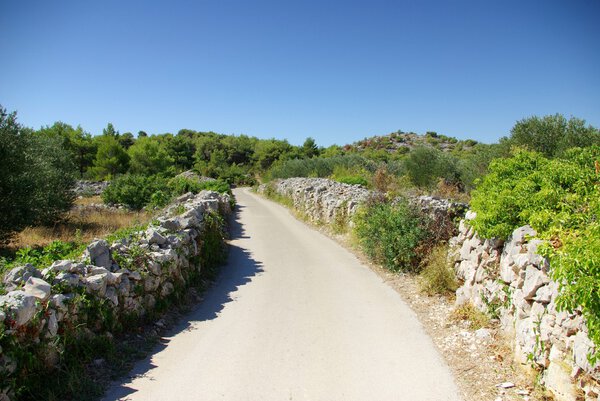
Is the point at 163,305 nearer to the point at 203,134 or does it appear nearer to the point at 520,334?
the point at 520,334

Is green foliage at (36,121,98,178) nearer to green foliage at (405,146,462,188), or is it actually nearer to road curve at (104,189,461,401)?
green foliage at (405,146,462,188)

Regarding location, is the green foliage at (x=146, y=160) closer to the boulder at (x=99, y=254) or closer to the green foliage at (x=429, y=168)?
the green foliage at (x=429, y=168)

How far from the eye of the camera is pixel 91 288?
528cm

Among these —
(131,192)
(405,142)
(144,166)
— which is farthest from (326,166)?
(405,142)

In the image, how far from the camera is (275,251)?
12.4m

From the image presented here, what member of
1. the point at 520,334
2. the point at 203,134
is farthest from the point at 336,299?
the point at 203,134

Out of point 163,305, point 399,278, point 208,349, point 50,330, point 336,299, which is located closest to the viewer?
point 50,330

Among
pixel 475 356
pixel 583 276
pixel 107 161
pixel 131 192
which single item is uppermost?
pixel 107 161

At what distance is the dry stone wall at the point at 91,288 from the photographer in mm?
4043

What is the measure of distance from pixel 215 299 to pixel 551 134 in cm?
1840

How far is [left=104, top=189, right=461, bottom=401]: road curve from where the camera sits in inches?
186

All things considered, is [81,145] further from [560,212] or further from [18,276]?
[560,212]

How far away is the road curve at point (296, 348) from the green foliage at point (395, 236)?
0.74 meters

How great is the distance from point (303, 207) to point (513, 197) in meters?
15.0
